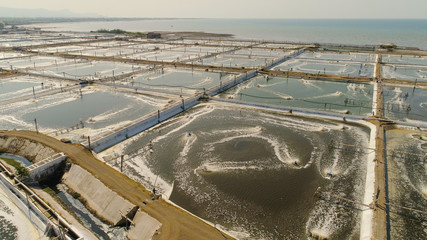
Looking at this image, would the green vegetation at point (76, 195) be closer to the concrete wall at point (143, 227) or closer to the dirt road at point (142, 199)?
the dirt road at point (142, 199)

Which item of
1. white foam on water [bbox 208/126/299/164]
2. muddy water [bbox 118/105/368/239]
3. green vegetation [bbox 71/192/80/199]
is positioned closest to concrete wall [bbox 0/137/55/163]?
green vegetation [bbox 71/192/80/199]

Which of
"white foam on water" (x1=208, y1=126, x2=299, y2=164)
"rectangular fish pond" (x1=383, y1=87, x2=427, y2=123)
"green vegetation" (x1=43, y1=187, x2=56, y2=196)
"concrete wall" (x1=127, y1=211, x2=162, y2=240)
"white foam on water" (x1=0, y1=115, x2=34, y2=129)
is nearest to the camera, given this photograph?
"concrete wall" (x1=127, y1=211, x2=162, y2=240)

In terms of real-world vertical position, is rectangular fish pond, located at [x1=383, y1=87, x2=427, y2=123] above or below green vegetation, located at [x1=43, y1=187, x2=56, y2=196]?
above

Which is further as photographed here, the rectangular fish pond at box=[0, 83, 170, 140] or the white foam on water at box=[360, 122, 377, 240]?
the rectangular fish pond at box=[0, 83, 170, 140]

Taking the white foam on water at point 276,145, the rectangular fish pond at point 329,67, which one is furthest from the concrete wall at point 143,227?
the rectangular fish pond at point 329,67

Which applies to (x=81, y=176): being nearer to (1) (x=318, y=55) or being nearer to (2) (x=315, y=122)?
(2) (x=315, y=122)

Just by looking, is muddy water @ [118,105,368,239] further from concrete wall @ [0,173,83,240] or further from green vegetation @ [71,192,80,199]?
concrete wall @ [0,173,83,240]

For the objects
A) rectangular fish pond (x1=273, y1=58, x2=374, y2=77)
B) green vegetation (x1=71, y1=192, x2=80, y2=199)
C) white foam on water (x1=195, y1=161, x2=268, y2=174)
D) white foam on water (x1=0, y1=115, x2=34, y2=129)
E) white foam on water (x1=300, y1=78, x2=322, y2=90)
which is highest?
rectangular fish pond (x1=273, y1=58, x2=374, y2=77)
